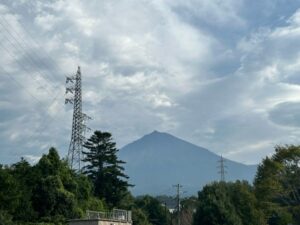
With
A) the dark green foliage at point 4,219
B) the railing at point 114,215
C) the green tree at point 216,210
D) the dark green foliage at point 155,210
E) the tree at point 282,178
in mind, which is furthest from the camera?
the dark green foliage at point 155,210

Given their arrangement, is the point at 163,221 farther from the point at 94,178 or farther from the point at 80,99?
the point at 80,99

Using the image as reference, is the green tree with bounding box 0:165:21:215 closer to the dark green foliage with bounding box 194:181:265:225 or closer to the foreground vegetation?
the foreground vegetation

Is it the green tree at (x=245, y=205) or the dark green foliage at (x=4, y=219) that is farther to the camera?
the green tree at (x=245, y=205)

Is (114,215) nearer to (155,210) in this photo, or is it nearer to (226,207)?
(226,207)

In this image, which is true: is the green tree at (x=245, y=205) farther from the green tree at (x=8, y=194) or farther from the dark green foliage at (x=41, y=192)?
the green tree at (x=8, y=194)

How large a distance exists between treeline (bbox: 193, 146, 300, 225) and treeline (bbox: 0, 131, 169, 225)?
11960 millimetres

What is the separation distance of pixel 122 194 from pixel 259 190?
2063cm

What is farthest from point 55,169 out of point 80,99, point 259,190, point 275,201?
point 275,201

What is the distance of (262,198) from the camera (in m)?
54.8

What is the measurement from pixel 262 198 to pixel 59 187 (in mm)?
22910

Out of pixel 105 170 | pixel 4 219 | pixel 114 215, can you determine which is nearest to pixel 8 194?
pixel 4 219

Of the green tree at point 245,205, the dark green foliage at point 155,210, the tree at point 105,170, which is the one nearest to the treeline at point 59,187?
the tree at point 105,170

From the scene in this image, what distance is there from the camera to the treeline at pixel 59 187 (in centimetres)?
4196

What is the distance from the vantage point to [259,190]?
5359cm
